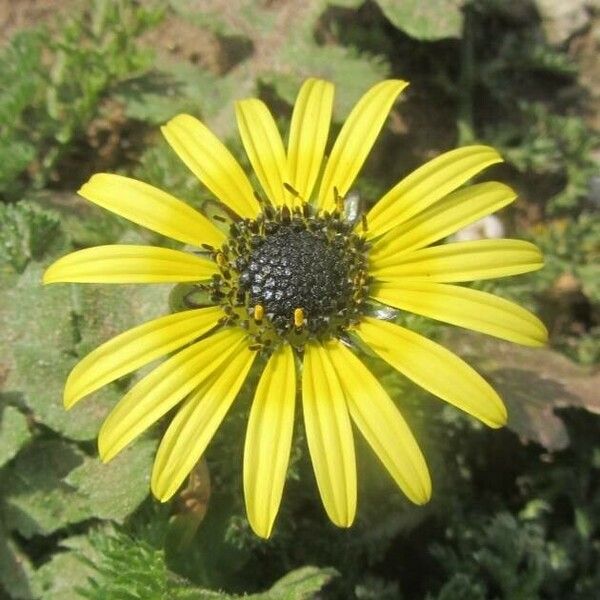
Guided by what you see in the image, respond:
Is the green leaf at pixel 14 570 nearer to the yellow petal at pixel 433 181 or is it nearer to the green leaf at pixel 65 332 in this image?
the green leaf at pixel 65 332

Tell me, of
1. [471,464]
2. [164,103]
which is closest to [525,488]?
[471,464]

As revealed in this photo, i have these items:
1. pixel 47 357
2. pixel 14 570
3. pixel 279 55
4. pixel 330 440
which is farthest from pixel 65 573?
pixel 279 55

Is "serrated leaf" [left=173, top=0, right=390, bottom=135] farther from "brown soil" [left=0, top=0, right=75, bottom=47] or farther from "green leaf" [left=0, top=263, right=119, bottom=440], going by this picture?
"green leaf" [left=0, top=263, right=119, bottom=440]

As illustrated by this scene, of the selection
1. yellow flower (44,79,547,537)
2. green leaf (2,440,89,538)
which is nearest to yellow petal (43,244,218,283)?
yellow flower (44,79,547,537)

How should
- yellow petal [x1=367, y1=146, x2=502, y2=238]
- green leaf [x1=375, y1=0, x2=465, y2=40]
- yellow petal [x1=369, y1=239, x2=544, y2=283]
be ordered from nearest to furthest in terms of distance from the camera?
yellow petal [x1=369, y1=239, x2=544, y2=283]
yellow petal [x1=367, y1=146, x2=502, y2=238]
green leaf [x1=375, y1=0, x2=465, y2=40]

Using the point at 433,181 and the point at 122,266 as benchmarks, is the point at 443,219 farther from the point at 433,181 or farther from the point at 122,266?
the point at 122,266

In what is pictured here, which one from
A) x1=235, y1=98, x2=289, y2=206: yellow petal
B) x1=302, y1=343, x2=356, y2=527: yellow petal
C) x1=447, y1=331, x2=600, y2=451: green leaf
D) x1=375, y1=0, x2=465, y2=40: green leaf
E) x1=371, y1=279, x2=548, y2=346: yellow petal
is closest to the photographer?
x1=302, y1=343, x2=356, y2=527: yellow petal

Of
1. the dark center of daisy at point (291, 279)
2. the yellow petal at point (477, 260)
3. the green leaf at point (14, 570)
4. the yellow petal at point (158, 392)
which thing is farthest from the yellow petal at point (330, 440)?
the green leaf at point (14, 570)
